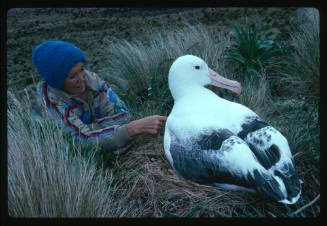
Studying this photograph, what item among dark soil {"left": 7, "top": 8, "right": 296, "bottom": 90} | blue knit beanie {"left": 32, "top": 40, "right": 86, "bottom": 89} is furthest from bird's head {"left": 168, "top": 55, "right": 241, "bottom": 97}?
dark soil {"left": 7, "top": 8, "right": 296, "bottom": 90}

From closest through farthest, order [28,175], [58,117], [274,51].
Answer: [28,175], [58,117], [274,51]

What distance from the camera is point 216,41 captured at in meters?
3.42

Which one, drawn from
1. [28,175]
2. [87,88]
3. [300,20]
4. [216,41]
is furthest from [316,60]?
[28,175]

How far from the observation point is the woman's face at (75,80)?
2.33 metres

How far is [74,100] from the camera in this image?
243 cm

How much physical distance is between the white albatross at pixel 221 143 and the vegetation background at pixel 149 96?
0.13 meters

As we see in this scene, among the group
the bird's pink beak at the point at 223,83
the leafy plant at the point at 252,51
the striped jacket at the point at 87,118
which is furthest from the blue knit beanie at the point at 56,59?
the leafy plant at the point at 252,51

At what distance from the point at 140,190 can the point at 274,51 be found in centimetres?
146

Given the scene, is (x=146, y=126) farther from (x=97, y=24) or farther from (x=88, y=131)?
(x=97, y=24)

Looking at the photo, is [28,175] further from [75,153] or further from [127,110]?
[127,110]

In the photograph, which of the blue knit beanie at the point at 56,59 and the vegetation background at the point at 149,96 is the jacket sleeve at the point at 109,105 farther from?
the blue knit beanie at the point at 56,59

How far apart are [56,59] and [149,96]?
736 mm

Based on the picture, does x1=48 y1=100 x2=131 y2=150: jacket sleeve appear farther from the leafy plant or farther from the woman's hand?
the leafy plant

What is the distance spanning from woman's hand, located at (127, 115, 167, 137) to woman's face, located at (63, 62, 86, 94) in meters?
0.33
